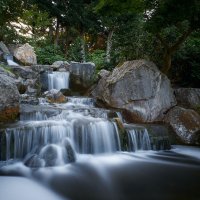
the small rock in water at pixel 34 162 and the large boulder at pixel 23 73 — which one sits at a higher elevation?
the large boulder at pixel 23 73

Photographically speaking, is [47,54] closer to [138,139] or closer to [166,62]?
[166,62]

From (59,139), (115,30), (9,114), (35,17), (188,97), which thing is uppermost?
(35,17)

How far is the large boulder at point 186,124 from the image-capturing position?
404 inches

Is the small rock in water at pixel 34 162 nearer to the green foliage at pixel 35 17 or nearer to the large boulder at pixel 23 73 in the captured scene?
the large boulder at pixel 23 73

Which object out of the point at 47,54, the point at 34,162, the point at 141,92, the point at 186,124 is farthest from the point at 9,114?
the point at 47,54

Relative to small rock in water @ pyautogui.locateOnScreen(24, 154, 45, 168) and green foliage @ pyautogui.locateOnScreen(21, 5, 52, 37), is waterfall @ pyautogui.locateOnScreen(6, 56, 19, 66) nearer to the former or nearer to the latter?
green foliage @ pyautogui.locateOnScreen(21, 5, 52, 37)

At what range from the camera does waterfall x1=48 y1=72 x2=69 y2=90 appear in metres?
15.3

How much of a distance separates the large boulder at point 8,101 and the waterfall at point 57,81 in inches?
225

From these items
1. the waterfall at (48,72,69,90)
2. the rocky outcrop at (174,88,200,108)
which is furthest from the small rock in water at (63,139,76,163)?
the waterfall at (48,72,69,90)

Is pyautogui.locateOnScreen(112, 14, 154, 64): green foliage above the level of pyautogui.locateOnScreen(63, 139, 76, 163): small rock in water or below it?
above

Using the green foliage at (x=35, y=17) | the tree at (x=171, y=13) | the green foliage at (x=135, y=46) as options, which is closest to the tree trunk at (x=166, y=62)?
the green foliage at (x=135, y=46)

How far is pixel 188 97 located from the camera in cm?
1184

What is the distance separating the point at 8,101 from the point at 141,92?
15.9ft

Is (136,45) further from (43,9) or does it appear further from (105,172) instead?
(43,9)
